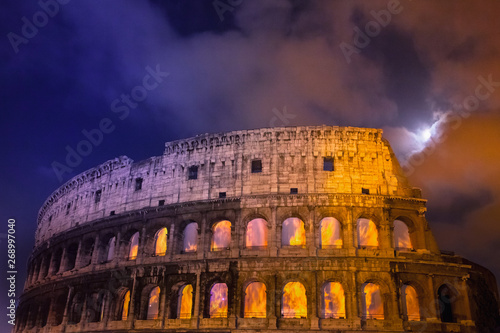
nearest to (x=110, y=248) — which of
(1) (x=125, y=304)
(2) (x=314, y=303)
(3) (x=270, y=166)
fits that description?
(1) (x=125, y=304)

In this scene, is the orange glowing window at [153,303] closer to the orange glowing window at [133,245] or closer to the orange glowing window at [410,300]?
the orange glowing window at [133,245]

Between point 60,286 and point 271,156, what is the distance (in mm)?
17121

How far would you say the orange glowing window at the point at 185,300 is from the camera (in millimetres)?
26156

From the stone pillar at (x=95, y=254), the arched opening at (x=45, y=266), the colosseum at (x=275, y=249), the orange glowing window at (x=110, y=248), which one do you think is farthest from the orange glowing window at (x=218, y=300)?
the arched opening at (x=45, y=266)

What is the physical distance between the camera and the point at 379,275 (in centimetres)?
2312

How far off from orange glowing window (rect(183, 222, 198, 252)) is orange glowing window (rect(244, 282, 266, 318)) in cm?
410

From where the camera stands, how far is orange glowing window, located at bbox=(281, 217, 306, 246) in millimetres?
25234

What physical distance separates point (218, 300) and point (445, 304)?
496 inches

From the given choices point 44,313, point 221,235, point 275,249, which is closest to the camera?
point 275,249

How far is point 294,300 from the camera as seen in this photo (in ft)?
82.0

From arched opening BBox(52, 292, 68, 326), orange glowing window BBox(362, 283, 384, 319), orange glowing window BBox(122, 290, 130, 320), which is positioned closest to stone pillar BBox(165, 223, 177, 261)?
orange glowing window BBox(122, 290, 130, 320)

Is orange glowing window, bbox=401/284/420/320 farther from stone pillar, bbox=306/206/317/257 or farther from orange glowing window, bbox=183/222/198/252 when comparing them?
orange glowing window, bbox=183/222/198/252

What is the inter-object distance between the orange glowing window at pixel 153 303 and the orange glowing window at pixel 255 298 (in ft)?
18.4

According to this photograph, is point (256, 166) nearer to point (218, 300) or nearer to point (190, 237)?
point (190, 237)
